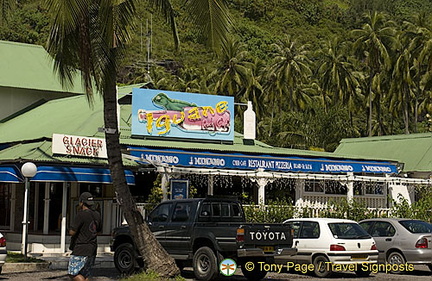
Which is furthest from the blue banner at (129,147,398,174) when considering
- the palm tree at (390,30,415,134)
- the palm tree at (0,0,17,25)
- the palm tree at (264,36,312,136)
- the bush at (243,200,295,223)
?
the palm tree at (264,36,312,136)

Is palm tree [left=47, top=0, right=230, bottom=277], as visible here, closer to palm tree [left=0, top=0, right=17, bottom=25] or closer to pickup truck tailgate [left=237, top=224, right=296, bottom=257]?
palm tree [left=0, top=0, right=17, bottom=25]

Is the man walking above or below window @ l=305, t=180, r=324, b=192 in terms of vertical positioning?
below

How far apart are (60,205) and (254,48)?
7084cm

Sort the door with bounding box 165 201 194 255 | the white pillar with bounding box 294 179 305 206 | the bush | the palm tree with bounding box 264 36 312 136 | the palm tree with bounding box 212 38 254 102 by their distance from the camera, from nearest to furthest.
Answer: the door with bounding box 165 201 194 255, the bush, the white pillar with bounding box 294 179 305 206, the palm tree with bounding box 212 38 254 102, the palm tree with bounding box 264 36 312 136

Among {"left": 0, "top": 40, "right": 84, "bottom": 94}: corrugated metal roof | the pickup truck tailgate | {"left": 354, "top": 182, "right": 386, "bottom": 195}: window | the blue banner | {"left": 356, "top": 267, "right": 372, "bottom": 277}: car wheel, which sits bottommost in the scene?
{"left": 356, "top": 267, "right": 372, "bottom": 277}: car wheel

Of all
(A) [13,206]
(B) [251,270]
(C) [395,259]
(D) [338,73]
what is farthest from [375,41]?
(B) [251,270]

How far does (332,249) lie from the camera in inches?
717

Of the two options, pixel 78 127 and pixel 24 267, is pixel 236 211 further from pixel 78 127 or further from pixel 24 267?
pixel 78 127

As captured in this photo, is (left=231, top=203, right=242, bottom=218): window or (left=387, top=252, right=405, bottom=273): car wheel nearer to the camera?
(left=231, top=203, right=242, bottom=218): window

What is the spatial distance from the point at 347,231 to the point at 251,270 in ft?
10.3

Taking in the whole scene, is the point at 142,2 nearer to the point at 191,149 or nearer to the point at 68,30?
the point at 68,30

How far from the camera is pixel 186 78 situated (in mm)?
80188

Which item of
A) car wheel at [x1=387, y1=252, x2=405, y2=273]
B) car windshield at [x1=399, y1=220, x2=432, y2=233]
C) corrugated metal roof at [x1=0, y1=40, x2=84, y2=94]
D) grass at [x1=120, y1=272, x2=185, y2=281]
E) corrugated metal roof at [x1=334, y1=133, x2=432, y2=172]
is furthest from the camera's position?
corrugated metal roof at [x1=334, y1=133, x2=432, y2=172]

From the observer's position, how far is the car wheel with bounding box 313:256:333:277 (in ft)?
59.6
